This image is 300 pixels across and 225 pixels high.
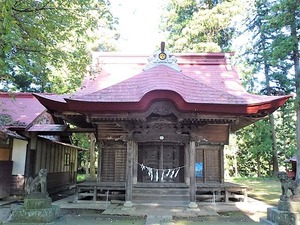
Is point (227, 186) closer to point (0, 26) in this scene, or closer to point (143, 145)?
point (143, 145)

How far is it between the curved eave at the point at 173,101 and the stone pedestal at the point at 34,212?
309cm

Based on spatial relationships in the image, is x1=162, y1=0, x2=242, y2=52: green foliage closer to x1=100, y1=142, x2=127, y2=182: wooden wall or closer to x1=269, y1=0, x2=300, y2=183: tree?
x1=269, y1=0, x2=300, y2=183: tree

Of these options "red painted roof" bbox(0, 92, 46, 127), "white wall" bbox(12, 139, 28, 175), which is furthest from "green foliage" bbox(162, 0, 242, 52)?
"white wall" bbox(12, 139, 28, 175)

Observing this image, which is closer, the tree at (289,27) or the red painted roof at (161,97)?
the red painted roof at (161,97)

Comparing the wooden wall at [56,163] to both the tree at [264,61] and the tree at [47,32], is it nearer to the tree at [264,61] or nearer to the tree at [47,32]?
the tree at [47,32]

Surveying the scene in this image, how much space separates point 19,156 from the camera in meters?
11.7

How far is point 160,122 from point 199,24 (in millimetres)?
14446

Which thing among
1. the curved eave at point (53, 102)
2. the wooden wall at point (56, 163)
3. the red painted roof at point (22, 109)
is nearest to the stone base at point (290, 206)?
the curved eave at point (53, 102)

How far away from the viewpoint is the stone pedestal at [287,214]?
569 cm

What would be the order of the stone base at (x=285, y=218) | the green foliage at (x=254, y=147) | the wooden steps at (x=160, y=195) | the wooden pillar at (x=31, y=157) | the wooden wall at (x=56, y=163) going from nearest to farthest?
the stone base at (x=285, y=218) → the wooden steps at (x=160, y=195) → the wooden pillar at (x=31, y=157) → the wooden wall at (x=56, y=163) → the green foliage at (x=254, y=147)

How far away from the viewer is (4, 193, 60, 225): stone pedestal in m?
6.04

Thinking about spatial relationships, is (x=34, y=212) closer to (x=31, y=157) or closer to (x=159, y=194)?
(x=159, y=194)

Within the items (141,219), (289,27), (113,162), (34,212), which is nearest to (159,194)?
(141,219)

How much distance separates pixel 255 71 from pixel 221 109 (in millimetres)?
17657
